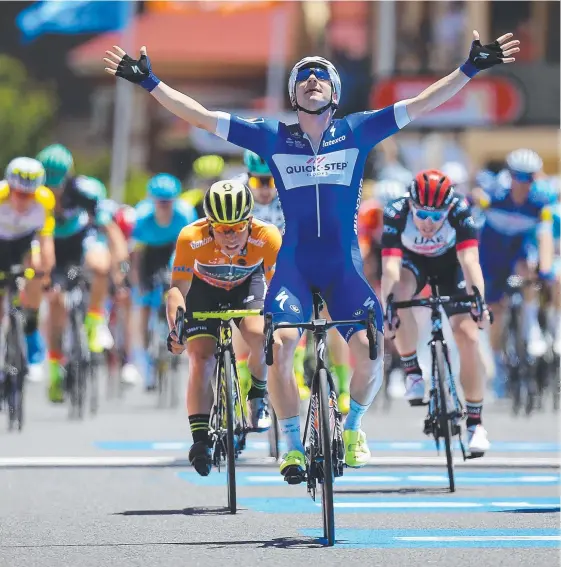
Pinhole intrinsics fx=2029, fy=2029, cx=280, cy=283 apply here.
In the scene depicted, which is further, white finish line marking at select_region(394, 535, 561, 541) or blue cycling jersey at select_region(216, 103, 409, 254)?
blue cycling jersey at select_region(216, 103, 409, 254)

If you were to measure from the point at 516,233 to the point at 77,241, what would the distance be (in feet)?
13.2

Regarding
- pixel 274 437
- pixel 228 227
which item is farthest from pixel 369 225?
pixel 228 227

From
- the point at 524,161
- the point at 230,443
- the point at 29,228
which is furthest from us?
the point at 524,161

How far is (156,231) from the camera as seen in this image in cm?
1922

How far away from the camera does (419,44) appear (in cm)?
4875

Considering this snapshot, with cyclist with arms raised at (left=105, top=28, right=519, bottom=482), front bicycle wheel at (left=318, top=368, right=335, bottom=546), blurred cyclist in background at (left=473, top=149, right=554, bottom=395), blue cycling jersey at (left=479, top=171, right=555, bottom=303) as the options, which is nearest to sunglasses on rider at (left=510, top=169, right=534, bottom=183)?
blurred cyclist in background at (left=473, top=149, right=554, bottom=395)

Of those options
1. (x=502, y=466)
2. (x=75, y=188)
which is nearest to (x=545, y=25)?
(x=75, y=188)

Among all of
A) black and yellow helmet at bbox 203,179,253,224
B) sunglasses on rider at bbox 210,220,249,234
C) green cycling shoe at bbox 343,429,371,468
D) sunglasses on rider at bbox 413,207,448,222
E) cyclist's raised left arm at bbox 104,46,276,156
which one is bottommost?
green cycling shoe at bbox 343,429,371,468

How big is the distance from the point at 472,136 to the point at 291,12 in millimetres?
15880

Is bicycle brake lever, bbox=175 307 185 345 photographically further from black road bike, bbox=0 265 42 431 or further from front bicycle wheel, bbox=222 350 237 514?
black road bike, bbox=0 265 42 431

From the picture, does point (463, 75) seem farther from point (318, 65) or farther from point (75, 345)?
point (75, 345)

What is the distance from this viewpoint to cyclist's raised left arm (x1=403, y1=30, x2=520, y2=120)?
10.6m

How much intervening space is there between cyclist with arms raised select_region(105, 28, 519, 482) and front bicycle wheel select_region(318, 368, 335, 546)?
0.60 metres

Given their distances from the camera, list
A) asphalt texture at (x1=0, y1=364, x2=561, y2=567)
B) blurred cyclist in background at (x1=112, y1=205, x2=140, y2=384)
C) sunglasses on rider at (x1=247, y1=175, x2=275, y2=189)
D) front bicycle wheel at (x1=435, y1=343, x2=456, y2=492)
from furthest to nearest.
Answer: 1. blurred cyclist in background at (x1=112, y1=205, x2=140, y2=384)
2. sunglasses on rider at (x1=247, y1=175, x2=275, y2=189)
3. front bicycle wheel at (x1=435, y1=343, x2=456, y2=492)
4. asphalt texture at (x1=0, y1=364, x2=561, y2=567)
